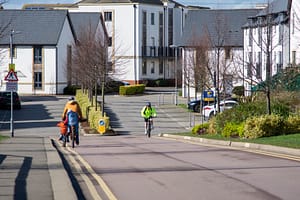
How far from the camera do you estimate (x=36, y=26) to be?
260ft

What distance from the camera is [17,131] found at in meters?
43.3

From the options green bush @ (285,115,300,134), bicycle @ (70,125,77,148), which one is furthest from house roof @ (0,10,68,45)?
bicycle @ (70,125,77,148)

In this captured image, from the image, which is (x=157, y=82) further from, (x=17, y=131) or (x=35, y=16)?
(x=17, y=131)

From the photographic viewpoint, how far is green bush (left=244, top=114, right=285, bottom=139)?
82.5 ft

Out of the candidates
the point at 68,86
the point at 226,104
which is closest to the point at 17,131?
the point at 226,104

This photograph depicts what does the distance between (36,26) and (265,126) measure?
189 feet

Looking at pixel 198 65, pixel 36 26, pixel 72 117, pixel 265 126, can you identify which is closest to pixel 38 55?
pixel 36 26

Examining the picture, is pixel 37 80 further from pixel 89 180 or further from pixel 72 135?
pixel 89 180

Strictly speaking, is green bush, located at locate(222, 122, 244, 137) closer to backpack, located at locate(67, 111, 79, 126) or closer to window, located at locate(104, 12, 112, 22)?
backpack, located at locate(67, 111, 79, 126)

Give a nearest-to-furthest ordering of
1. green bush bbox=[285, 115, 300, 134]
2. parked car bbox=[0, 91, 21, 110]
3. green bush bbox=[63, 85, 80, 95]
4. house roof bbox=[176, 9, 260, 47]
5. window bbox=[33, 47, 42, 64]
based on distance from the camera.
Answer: green bush bbox=[285, 115, 300, 134], parked car bbox=[0, 91, 21, 110], house roof bbox=[176, 9, 260, 47], window bbox=[33, 47, 42, 64], green bush bbox=[63, 85, 80, 95]

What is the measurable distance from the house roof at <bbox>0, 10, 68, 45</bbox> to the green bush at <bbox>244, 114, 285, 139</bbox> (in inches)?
2119

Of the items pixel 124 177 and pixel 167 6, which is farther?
pixel 167 6

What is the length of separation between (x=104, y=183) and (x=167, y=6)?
9361cm

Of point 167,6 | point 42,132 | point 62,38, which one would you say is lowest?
point 42,132
